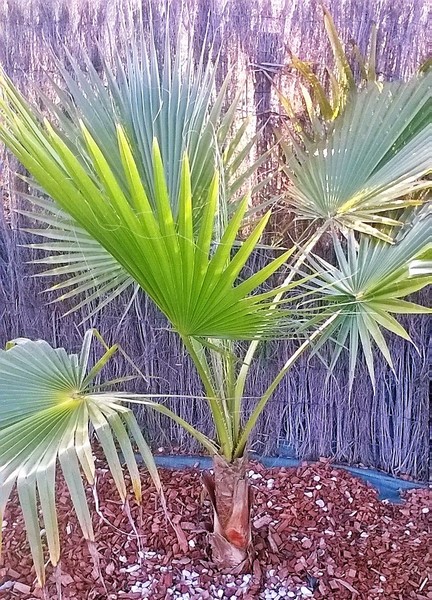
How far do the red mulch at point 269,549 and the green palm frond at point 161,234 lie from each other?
2.84 feet

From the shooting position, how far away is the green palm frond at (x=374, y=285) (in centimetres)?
113

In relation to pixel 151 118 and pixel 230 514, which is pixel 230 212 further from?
pixel 230 514

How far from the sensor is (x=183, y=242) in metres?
0.85

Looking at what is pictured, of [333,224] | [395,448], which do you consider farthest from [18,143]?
[395,448]

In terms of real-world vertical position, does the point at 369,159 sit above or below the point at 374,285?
above

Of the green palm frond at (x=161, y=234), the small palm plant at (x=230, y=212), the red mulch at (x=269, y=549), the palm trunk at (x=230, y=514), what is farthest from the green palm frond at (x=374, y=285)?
the red mulch at (x=269, y=549)

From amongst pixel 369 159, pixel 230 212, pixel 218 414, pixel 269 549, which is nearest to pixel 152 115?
pixel 230 212

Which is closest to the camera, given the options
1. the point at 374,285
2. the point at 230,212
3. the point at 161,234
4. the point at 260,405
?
the point at 161,234

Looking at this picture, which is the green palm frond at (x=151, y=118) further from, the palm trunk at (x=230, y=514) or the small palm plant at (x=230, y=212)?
the palm trunk at (x=230, y=514)

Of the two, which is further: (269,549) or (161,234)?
(269,549)

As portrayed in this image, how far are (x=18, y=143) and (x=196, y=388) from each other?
1.31m

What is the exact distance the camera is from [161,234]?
0.85m

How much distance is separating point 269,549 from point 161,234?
1.10 metres

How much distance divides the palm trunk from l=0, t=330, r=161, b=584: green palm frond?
1.51 feet
